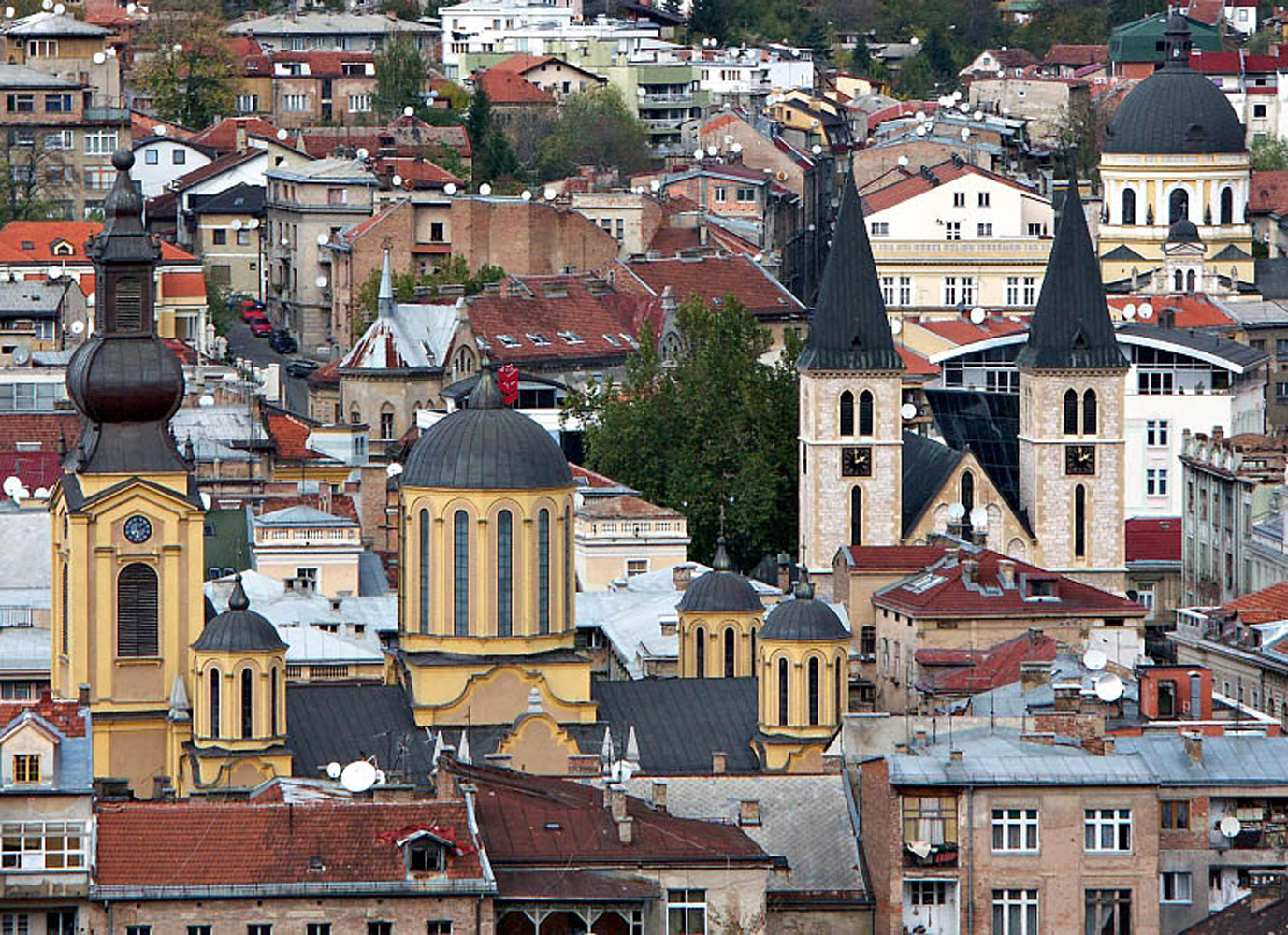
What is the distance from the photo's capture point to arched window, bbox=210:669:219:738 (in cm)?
9544

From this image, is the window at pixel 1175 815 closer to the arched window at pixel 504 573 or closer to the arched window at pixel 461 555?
the arched window at pixel 504 573

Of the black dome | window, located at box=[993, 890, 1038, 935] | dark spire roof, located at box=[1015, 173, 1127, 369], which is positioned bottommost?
window, located at box=[993, 890, 1038, 935]

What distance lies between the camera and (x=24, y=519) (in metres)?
117

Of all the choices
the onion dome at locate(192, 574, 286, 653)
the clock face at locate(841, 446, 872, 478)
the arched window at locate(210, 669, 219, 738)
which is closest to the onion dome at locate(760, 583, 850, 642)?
the onion dome at locate(192, 574, 286, 653)

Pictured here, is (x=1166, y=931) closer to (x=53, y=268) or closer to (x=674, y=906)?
(x=674, y=906)

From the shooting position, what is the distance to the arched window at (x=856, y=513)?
124125 millimetres

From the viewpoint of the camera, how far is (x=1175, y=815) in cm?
8400

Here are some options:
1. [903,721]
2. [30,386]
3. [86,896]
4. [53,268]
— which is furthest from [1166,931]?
[53,268]

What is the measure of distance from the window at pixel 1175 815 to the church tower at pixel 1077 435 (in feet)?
134

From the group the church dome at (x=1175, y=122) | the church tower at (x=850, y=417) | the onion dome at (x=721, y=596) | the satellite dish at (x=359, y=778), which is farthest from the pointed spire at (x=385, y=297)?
the satellite dish at (x=359, y=778)

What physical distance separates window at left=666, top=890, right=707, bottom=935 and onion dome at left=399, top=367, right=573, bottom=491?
65.9 ft

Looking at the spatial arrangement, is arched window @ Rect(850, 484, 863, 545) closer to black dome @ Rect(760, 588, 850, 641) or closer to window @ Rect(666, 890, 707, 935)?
black dome @ Rect(760, 588, 850, 641)

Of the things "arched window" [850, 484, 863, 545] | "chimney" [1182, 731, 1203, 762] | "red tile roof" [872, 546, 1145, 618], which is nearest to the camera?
"chimney" [1182, 731, 1203, 762]

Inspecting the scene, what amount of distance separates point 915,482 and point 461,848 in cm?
4798
